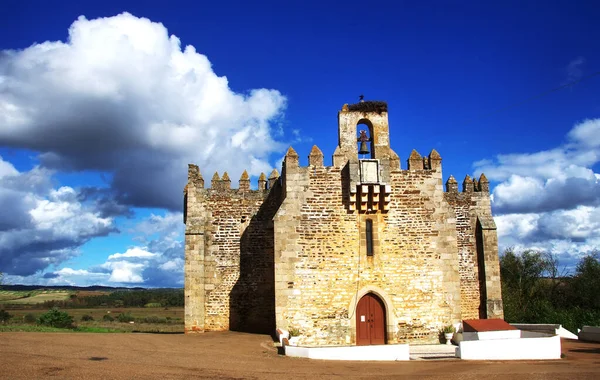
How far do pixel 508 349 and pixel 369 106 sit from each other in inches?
407

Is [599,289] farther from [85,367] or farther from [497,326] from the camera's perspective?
[85,367]

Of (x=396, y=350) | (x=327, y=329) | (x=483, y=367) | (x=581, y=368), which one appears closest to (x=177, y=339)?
(x=327, y=329)

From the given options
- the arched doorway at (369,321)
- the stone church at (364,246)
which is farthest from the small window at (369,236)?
the arched doorway at (369,321)

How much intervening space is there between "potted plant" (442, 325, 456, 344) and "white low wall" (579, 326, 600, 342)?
690cm

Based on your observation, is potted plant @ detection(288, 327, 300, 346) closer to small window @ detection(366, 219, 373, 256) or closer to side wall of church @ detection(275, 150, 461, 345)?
side wall of church @ detection(275, 150, 461, 345)

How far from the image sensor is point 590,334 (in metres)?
20.5

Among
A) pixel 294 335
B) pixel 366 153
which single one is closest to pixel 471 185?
pixel 366 153

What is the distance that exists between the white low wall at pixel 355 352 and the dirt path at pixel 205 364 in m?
0.46

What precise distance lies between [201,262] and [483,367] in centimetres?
1265

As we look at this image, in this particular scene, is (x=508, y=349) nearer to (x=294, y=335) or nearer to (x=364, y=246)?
(x=364, y=246)

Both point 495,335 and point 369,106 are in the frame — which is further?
point 369,106

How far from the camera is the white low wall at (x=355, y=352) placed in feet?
47.9

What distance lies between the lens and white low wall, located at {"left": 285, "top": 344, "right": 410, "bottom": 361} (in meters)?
14.6

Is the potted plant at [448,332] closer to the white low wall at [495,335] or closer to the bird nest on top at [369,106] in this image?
the white low wall at [495,335]
